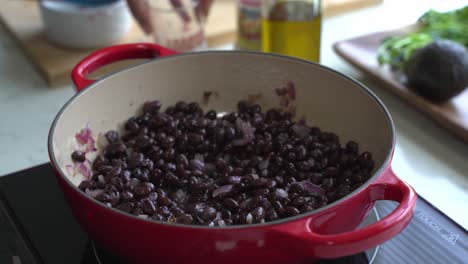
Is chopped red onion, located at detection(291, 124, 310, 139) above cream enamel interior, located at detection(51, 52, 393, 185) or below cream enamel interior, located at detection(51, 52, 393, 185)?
below

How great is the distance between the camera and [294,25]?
3.61ft

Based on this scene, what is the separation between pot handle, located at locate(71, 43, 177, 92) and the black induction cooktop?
0.56 feet

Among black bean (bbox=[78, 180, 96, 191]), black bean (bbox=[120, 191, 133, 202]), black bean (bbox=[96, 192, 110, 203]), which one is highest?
black bean (bbox=[96, 192, 110, 203])

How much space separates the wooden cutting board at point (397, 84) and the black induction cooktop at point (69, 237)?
A: 0.81ft

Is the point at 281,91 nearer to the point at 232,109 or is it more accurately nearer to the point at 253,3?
the point at 232,109

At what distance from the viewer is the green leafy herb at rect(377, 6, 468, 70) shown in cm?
115

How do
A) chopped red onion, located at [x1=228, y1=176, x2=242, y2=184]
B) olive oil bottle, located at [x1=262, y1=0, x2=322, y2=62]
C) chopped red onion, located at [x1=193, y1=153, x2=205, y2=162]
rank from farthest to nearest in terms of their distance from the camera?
1. olive oil bottle, located at [x1=262, y1=0, x2=322, y2=62]
2. chopped red onion, located at [x1=193, y1=153, x2=205, y2=162]
3. chopped red onion, located at [x1=228, y1=176, x2=242, y2=184]

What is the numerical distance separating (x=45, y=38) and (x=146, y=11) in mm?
282


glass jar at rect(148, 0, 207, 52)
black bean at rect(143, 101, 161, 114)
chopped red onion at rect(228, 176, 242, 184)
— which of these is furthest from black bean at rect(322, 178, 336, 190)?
glass jar at rect(148, 0, 207, 52)

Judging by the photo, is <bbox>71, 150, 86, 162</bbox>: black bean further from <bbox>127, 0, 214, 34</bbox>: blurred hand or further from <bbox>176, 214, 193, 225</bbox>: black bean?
<bbox>127, 0, 214, 34</bbox>: blurred hand

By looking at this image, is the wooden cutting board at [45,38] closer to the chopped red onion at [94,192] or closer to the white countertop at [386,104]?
the white countertop at [386,104]

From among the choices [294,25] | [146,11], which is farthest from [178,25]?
[294,25]

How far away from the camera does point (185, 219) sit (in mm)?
647

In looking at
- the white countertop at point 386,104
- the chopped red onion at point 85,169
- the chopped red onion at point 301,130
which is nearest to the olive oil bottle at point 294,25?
the white countertop at point 386,104
